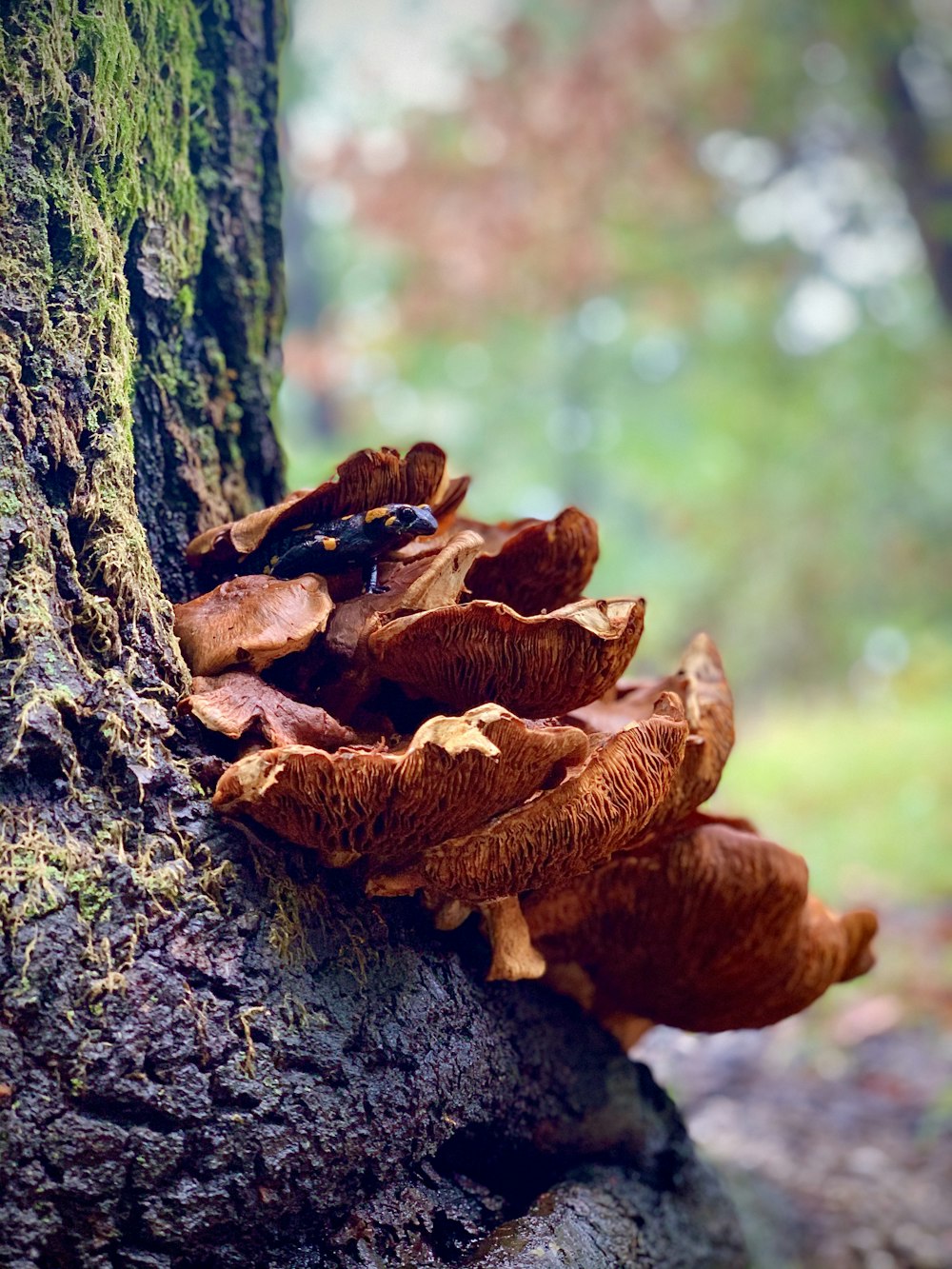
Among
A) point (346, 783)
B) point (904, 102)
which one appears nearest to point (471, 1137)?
point (346, 783)

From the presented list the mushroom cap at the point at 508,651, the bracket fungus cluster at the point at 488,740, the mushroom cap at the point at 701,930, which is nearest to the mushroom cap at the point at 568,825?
the bracket fungus cluster at the point at 488,740

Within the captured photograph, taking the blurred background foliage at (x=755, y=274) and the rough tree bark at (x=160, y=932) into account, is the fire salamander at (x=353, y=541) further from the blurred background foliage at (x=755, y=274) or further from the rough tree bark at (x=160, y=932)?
the blurred background foliage at (x=755, y=274)

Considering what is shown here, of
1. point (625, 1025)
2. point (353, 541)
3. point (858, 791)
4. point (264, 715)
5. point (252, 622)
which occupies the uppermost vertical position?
point (858, 791)

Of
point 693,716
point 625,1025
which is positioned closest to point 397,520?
point 693,716

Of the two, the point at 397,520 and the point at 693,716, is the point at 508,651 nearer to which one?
the point at 397,520

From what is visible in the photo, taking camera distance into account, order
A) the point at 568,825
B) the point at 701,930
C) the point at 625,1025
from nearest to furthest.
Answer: the point at 568,825 < the point at 701,930 < the point at 625,1025
